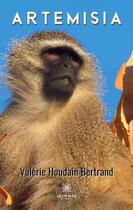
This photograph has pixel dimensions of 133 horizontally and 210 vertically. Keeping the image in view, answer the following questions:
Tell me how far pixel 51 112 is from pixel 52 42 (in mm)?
486

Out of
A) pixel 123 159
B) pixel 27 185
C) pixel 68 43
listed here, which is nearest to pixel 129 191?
pixel 123 159

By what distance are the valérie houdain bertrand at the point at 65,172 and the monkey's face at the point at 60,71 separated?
0.53m

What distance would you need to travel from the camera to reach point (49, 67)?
16.1 ft

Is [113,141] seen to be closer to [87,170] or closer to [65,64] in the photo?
[87,170]

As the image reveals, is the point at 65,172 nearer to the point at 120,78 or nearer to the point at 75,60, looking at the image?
the point at 120,78

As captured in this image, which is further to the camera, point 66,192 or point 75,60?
point 75,60

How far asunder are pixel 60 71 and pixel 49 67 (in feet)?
0.46

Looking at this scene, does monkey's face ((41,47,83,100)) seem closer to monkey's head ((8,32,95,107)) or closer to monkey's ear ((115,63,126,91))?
monkey's head ((8,32,95,107))

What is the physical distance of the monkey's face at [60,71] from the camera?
4789 mm

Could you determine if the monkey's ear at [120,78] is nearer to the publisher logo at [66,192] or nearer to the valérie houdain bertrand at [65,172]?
the valérie houdain bertrand at [65,172]

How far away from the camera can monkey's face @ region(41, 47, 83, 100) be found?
4789 millimetres

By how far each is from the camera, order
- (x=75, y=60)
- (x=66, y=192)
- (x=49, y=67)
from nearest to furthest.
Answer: (x=66, y=192) → (x=49, y=67) → (x=75, y=60)

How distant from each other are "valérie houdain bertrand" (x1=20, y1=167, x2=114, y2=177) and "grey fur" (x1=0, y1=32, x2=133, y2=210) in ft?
0.08

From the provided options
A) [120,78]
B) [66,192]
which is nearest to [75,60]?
[120,78]
